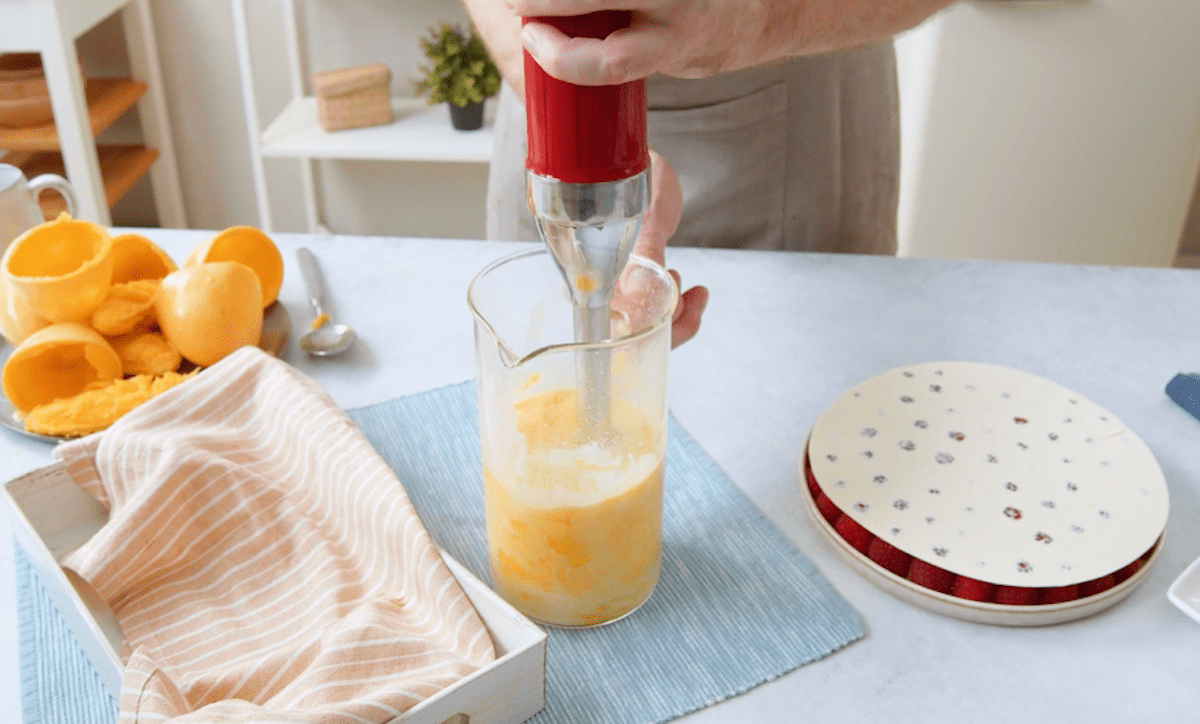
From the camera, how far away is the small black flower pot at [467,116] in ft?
7.11

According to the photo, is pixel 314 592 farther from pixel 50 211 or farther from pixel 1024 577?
pixel 50 211

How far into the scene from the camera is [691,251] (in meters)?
1.03

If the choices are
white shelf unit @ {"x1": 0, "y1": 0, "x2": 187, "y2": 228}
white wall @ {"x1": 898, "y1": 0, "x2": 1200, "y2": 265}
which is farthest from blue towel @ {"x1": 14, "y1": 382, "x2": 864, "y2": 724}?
white wall @ {"x1": 898, "y1": 0, "x2": 1200, "y2": 265}

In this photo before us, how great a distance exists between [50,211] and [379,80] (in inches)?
31.2

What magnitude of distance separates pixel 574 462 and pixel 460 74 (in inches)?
68.3

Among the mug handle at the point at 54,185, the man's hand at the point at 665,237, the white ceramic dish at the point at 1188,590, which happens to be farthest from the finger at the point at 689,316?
the mug handle at the point at 54,185

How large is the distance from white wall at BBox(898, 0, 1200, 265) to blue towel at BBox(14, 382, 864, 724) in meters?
1.57

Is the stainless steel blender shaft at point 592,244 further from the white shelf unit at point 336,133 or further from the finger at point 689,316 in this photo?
the white shelf unit at point 336,133

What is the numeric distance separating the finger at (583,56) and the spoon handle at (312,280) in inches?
20.6

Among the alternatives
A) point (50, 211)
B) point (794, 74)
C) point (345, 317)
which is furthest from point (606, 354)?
point (50, 211)

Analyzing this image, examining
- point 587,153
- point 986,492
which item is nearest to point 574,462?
point 587,153

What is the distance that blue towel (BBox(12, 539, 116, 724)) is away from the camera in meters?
0.54

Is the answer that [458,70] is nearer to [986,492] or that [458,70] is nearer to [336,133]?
[336,133]

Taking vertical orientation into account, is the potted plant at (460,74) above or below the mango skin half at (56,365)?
below
